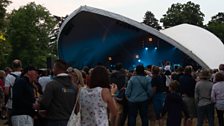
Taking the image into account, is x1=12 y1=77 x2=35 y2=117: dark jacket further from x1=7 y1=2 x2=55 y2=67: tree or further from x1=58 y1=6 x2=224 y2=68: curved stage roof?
x1=7 y1=2 x2=55 y2=67: tree

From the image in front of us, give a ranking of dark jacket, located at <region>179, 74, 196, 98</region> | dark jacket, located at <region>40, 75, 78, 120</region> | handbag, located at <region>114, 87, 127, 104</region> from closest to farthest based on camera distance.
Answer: dark jacket, located at <region>40, 75, 78, 120</region> → dark jacket, located at <region>179, 74, 196, 98</region> → handbag, located at <region>114, 87, 127, 104</region>

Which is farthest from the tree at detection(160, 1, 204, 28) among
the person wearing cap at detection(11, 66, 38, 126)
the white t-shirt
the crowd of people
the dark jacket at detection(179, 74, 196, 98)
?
the white t-shirt

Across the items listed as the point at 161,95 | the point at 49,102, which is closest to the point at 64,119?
the point at 49,102

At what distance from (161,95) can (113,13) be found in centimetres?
2150

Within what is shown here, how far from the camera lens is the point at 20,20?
84250 mm

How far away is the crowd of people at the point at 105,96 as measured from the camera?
725cm

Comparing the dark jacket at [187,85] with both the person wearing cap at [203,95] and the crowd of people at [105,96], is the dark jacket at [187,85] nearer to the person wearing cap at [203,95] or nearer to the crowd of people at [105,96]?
the crowd of people at [105,96]

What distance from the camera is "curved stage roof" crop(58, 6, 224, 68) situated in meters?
39.3

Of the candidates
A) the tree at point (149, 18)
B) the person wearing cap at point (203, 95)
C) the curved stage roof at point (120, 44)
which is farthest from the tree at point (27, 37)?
the person wearing cap at point (203, 95)

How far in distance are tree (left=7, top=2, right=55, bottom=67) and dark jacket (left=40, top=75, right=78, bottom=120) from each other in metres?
69.7

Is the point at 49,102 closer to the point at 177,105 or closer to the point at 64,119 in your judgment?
the point at 64,119

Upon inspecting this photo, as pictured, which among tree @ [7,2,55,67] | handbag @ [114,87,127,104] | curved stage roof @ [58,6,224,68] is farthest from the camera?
tree @ [7,2,55,67]

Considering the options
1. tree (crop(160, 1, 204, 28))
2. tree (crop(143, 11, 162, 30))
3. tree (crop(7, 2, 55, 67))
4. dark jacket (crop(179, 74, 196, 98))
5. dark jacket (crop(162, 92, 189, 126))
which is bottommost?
dark jacket (crop(162, 92, 189, 126))

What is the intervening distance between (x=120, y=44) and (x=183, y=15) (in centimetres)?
6295
